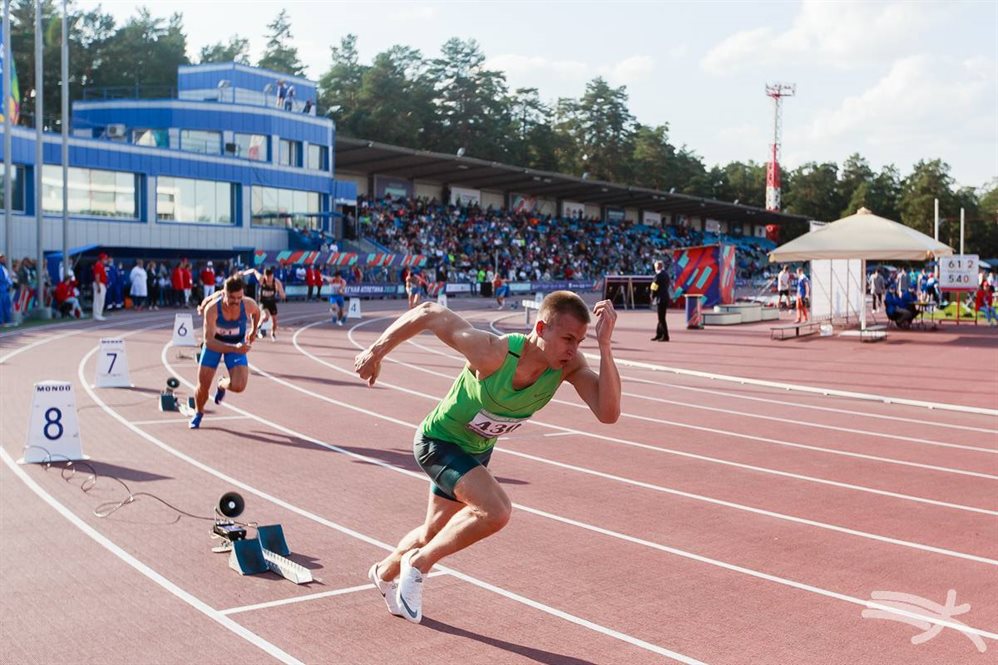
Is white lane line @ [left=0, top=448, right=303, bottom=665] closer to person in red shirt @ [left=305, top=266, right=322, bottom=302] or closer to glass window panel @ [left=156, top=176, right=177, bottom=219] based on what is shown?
person in red shirt @ [left=305, top=266, right=322, bottom=302]

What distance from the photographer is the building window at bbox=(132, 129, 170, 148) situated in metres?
46.7

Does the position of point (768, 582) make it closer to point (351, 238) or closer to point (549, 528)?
point (549, 528)

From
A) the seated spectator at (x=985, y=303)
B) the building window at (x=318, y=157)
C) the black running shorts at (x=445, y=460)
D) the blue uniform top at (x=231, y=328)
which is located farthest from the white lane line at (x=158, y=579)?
the building window at (x=318, y=157)

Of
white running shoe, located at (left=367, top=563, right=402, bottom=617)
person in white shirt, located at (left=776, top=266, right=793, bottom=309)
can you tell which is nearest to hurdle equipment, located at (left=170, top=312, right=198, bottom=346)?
white running shoe, located at (left=367, top=563, right=402, bottom=617)

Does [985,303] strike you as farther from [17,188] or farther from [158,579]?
[17,188]

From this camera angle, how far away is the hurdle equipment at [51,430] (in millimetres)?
10172

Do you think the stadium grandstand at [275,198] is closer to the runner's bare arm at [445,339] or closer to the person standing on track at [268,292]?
the person standing on track at [268,292]

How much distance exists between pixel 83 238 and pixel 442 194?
30736mm

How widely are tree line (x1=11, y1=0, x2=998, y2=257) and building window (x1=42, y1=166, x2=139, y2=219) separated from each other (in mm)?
24799

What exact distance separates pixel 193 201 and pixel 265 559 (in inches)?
1709

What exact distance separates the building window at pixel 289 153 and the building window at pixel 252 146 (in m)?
1.07

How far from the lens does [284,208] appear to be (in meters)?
54.1

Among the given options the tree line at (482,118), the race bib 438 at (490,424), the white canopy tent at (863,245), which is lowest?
the race bib 438 at (490,424)

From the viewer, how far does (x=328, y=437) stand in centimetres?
1196
